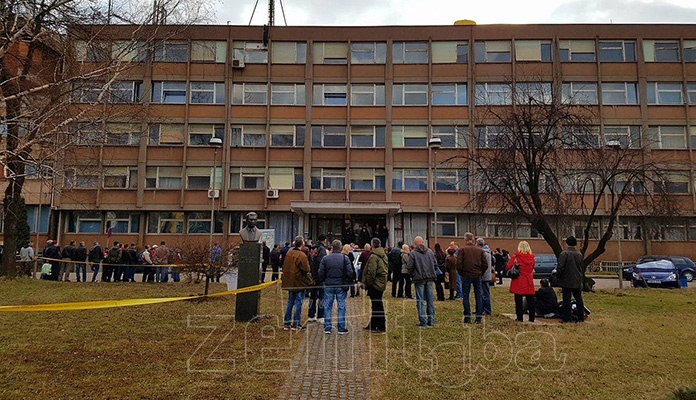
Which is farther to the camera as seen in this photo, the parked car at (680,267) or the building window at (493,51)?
the building window at (493,51)

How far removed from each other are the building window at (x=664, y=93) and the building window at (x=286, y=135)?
24.4m

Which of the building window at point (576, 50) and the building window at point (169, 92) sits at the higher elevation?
the building window at point (576, 50)

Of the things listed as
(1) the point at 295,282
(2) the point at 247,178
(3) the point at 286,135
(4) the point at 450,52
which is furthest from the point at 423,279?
(4) the point at 450,52

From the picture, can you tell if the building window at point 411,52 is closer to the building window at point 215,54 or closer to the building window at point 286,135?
the building window at point 286,135

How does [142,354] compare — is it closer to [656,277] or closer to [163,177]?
[656,277]

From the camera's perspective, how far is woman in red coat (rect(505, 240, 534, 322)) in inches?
417

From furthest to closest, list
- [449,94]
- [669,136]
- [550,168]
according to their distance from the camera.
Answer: [449,94] → [669,136] → [550,168]

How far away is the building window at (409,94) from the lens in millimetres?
33344

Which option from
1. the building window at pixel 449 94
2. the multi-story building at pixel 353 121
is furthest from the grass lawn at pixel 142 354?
the building window at pixel 449 94

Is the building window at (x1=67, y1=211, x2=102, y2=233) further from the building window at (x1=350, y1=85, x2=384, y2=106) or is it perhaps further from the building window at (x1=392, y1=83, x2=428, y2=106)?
the building window at (x1=392, y1=83, x2=428, y2=106)

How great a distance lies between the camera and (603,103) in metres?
33.2

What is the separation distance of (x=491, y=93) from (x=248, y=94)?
16.7 metres

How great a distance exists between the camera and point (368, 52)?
34.1 meters

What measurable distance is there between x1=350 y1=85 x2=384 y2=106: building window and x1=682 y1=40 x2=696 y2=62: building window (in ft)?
70.5
